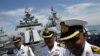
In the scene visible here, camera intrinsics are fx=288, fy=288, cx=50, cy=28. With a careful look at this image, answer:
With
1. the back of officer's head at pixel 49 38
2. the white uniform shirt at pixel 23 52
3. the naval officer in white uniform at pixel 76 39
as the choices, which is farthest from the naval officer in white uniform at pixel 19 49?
the naval officer in white uniform at pixel 76 39

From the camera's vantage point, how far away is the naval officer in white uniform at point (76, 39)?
2.73 metres

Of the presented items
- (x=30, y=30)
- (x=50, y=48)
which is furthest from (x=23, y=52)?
(x=30, y=30)

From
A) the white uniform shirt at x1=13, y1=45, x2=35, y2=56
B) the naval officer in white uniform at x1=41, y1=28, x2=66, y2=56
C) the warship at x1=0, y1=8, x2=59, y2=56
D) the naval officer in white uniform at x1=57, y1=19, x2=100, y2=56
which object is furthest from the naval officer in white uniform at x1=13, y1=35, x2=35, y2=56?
the warship at x1=0, y1=8, x2=59, y2=56

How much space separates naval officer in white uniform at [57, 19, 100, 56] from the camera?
8.96 feet

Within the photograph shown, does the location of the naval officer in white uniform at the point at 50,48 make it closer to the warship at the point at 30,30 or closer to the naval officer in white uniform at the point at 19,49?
the naval officer in white uniform at the point at 19,49

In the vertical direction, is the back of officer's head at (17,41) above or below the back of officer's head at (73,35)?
below

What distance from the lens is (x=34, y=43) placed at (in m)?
47.5

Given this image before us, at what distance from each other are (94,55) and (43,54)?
3.41m

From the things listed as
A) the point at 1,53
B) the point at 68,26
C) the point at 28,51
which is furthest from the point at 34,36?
the point at 68,26

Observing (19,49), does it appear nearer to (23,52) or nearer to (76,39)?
(23,52)

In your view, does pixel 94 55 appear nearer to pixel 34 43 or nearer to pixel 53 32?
pixel 53 32

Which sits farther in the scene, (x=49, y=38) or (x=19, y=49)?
(x=19, y=49)

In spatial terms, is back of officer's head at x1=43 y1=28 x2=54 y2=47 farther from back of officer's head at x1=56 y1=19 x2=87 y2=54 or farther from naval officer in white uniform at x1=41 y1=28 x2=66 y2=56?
back of officer's head at x1=56 y1=19 x2=87 y2=54

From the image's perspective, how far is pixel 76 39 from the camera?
278cm
